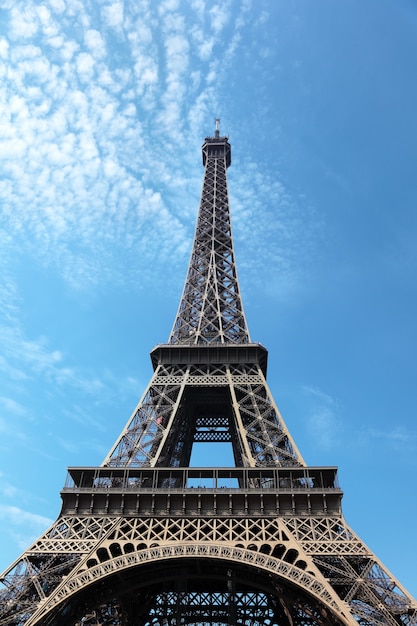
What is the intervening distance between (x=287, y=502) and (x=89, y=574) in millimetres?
9433

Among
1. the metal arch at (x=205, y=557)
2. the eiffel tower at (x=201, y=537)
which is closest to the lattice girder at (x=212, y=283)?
the eiffel tower at (x=201, y=537)

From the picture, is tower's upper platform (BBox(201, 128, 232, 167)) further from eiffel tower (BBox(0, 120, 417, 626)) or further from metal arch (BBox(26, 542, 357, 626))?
metal arch (BBox(26, 542, 357, 626))

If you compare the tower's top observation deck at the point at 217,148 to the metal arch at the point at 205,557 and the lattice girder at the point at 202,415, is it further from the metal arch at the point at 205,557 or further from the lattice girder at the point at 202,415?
the metal arch at the point at 205,557

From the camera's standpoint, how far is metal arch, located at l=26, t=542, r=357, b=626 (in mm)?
22033

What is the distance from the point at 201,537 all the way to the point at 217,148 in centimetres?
4411

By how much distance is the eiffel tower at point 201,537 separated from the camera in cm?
2319

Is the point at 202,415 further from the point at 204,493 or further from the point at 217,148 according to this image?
the point at 217,148

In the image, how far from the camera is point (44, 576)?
2386 centimetres

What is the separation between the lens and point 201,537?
25.8 meters

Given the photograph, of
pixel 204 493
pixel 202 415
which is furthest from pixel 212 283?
pixel 204 493

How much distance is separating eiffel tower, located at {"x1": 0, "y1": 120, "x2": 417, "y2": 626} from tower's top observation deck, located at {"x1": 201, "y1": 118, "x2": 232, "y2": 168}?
29202 millimetres

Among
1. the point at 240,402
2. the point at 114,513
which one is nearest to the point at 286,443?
the point at 240,402

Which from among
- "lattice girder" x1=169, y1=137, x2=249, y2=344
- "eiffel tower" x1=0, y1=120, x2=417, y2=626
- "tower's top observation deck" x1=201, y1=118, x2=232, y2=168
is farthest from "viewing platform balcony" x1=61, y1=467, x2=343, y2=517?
"tower's top observation deck" x1=201, y1=118, x2=232, y2=168

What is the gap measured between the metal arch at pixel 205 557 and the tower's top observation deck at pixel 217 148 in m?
43.7
